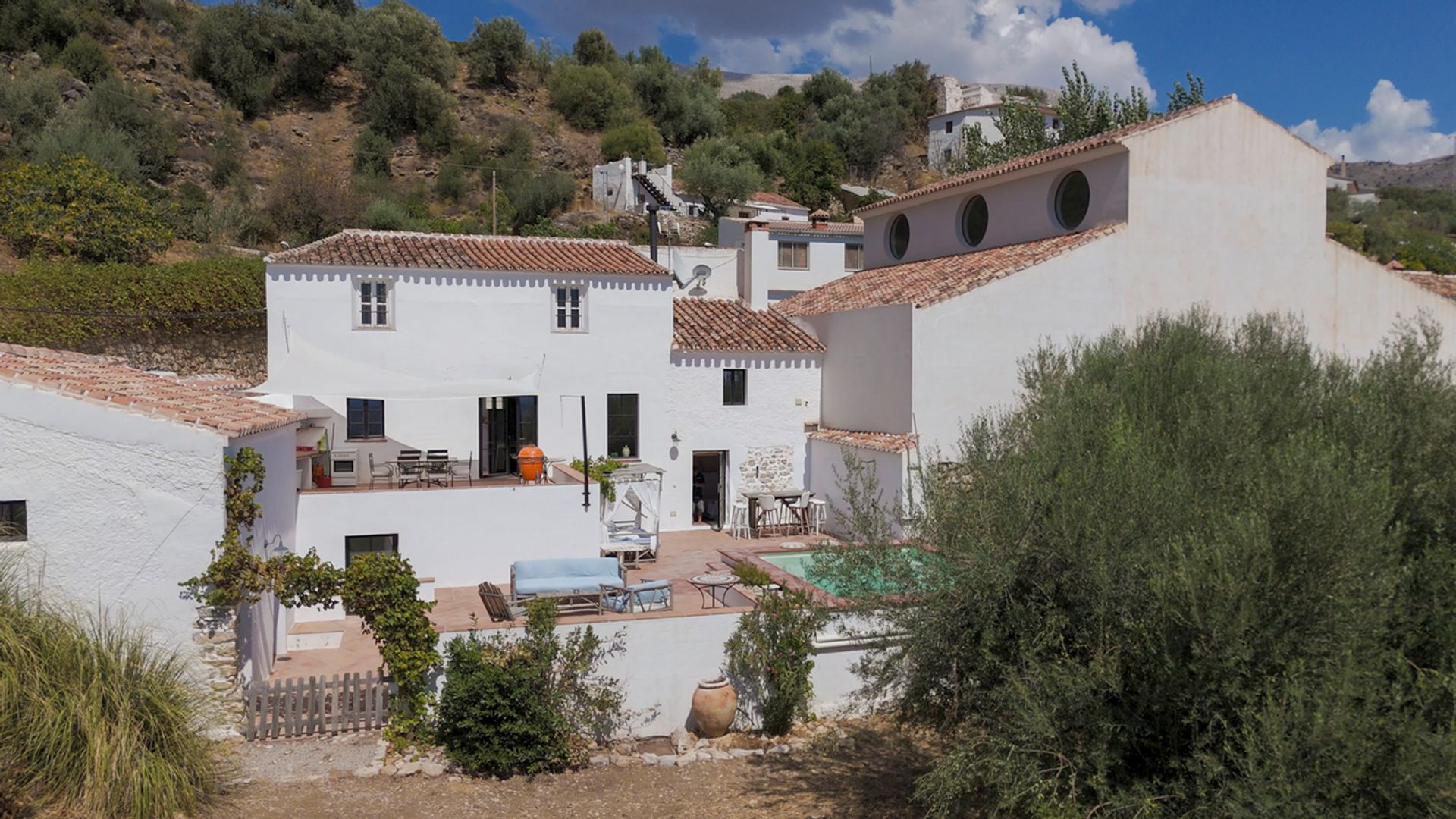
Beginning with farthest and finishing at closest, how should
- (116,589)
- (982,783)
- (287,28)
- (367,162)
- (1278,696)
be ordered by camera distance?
(287,28), (367,162), (116,589), (982,783), (1278,696)

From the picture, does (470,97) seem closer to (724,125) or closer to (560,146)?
(560,146)

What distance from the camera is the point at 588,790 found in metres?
13.1

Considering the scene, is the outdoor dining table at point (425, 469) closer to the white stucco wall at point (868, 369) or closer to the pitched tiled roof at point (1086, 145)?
the white stucco wall at point (868, 369)

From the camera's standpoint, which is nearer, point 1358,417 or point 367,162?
point 1358,417

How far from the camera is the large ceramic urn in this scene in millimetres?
14641

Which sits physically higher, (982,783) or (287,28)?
(287,28)

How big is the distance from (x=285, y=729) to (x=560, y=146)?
51498 millimetres

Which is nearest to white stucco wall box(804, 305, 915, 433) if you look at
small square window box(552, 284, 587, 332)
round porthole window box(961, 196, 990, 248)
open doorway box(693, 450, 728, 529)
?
open doorway box(693, 450, 728, 529)

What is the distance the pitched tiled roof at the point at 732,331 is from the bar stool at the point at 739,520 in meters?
4.08

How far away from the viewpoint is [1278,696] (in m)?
8.04

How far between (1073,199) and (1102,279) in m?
3.26

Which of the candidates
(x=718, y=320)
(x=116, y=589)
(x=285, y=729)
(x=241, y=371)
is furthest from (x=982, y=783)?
(x=241, y=371)

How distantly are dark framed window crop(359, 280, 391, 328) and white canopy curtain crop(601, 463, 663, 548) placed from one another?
6606 mm

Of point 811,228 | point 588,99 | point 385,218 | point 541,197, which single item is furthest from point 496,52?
point 811,228
